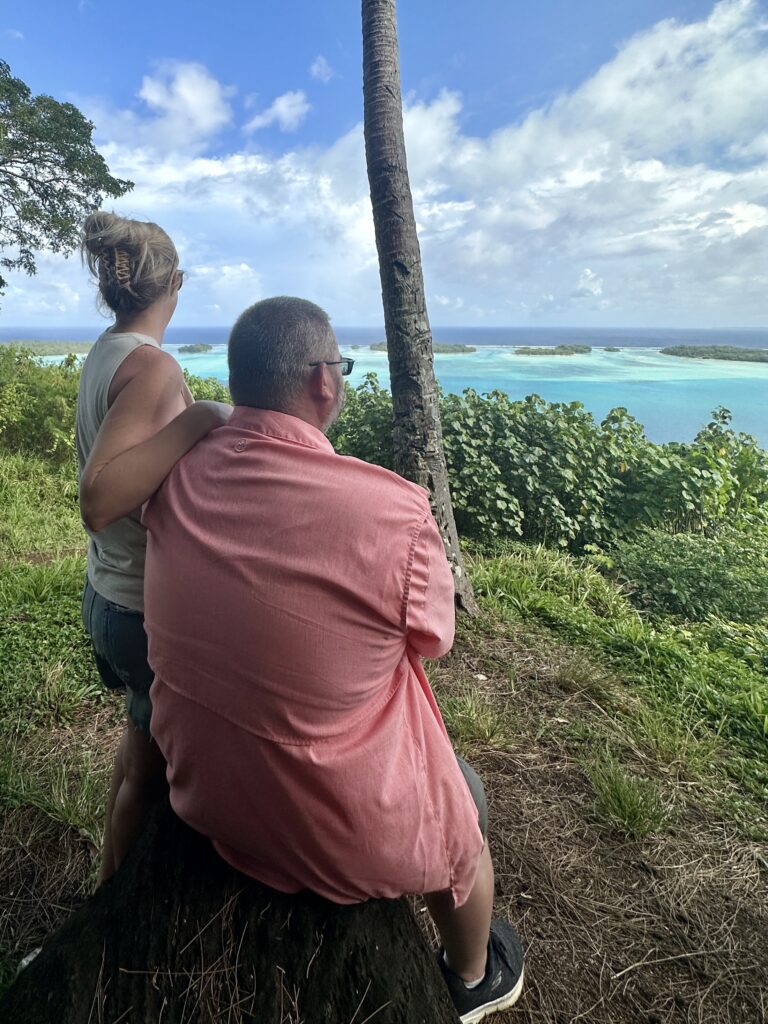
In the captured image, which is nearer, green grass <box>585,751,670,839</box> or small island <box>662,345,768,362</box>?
green grass <box>585,751,670,839</box>

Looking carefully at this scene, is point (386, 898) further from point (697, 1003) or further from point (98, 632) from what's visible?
point (697, 1003)

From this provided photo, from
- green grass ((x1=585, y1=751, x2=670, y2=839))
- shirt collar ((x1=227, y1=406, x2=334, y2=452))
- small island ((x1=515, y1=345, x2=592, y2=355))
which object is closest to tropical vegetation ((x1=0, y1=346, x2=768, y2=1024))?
green grass ((x1=585, y1=751, x2=670, y2=839))

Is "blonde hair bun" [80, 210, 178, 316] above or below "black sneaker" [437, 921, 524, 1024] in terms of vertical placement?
above

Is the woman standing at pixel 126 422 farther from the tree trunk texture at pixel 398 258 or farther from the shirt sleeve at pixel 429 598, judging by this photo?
the tree trunk texture at pixel 398 258

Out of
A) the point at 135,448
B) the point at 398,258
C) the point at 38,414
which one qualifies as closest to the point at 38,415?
the point at 38,414

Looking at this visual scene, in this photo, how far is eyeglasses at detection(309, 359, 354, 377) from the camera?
47.5 inches

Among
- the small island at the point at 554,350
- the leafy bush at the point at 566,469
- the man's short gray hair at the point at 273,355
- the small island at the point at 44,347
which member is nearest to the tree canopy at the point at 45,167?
the small island at the point at 44,347

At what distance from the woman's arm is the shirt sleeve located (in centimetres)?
49

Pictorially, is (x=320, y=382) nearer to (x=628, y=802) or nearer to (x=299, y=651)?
(x=299, y=651)

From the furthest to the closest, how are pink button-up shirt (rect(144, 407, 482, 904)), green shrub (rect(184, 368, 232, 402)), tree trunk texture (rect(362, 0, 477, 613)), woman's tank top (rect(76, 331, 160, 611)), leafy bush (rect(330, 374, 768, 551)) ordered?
green shrub (rect(184, 368, 232, 402))
leafy bush (rect(330, 374, 768, 551))
tree trunk texture (rect(362, 0, 477, 613))
woman's tank top (rect(76, 331, 160, 611))
pink button-up shirt (rect(144, 407, 482, 904))

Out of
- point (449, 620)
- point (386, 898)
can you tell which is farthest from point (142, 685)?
point (449, 620)

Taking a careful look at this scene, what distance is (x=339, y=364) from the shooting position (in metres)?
1.25

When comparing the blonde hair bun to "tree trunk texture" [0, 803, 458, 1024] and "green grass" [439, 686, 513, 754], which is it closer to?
"tree trunk texture" [0, 803, 458, 1024]

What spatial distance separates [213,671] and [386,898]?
609 millimetres
